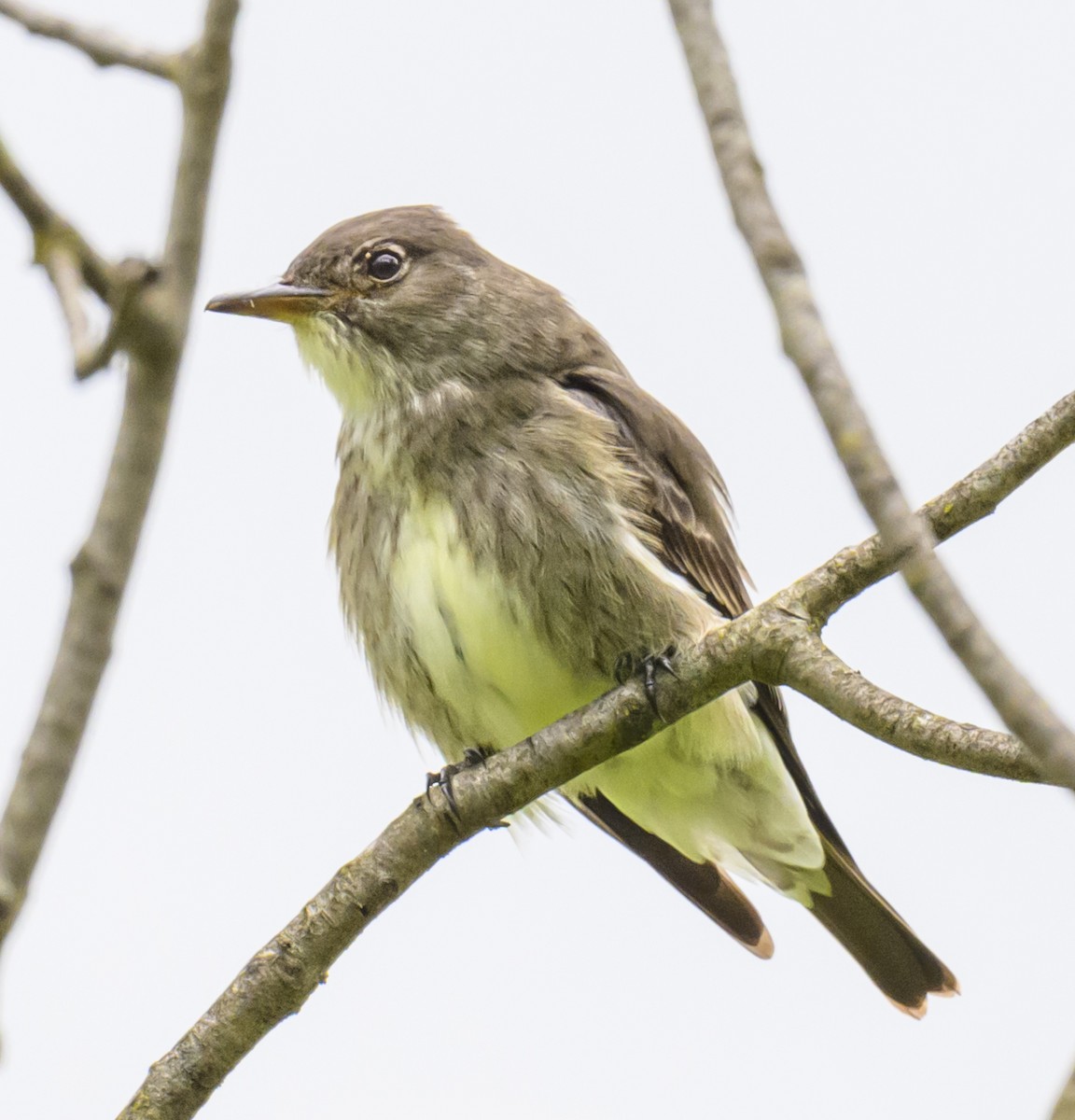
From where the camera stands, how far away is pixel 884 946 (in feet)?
22.9

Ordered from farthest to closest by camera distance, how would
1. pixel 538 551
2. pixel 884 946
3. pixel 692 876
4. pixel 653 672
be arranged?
pixel 692 876
pixel 884 946
pixel 538 551
pixel 653 672

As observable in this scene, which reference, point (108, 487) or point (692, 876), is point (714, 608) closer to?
point (692, 876)

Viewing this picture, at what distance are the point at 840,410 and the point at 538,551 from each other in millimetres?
3222

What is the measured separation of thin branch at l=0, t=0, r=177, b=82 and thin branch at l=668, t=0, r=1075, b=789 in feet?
4.58

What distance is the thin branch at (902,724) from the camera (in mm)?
3766

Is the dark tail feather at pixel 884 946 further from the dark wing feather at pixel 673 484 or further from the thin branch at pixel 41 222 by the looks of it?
the thin branch at pixel 41 222

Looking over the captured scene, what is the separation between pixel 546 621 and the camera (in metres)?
5.57

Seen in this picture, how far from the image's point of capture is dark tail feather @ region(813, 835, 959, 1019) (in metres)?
6.93

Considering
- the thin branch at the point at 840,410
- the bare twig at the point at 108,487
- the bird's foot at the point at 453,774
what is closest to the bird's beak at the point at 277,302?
the bird's foot at the point at 453,774

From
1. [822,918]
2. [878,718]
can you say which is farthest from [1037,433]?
[822,918]

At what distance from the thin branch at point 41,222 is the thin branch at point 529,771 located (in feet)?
6.41

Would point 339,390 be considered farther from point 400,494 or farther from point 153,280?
point 153,280

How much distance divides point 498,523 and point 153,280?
2.64m

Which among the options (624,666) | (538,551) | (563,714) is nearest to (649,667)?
(624,666)
